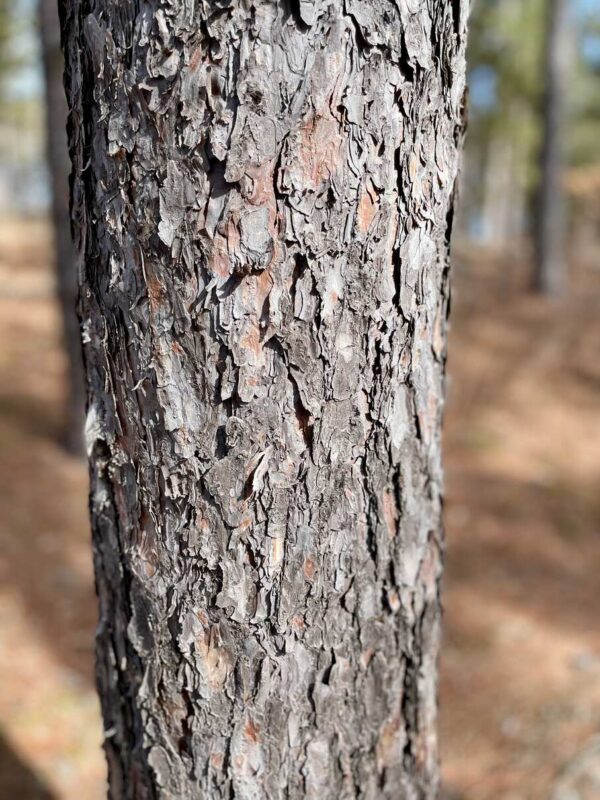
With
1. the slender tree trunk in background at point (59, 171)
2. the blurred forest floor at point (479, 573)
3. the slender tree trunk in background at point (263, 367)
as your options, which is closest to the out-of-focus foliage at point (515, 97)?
the blurred forest floor at point (479, 573)

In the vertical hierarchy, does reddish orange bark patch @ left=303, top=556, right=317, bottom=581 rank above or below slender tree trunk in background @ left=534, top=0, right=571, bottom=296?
below

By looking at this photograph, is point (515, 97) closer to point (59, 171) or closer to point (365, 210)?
point (59, 171)

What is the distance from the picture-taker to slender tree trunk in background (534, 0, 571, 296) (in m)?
9.27

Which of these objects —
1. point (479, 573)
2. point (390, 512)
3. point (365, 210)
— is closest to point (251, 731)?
point (390, 512)

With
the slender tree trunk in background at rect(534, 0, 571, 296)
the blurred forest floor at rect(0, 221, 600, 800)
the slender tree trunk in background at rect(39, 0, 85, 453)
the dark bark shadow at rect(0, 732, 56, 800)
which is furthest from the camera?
the slender tree trunk in background at rect(534, 0, 571, 296)

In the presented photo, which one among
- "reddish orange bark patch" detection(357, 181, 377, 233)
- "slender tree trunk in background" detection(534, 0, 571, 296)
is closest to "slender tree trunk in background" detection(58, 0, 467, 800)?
"reddish orange bark patch" detection(357, 181, 377, 233)

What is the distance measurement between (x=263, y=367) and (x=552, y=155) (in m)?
9.94

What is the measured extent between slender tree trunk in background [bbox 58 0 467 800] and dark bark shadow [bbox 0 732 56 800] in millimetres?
1673

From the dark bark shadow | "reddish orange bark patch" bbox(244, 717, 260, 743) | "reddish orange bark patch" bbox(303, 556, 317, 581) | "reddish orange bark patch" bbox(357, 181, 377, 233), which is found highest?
"reddish orange bark patch" bbox(357, 181, 377, 233)

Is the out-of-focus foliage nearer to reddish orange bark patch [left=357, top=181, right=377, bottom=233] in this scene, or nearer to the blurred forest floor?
the blurred forest floor

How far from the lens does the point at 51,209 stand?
5.25m

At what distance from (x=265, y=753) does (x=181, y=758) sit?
0.18m

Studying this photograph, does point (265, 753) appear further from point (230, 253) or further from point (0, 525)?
point (0, 525)

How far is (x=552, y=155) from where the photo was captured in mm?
9625
